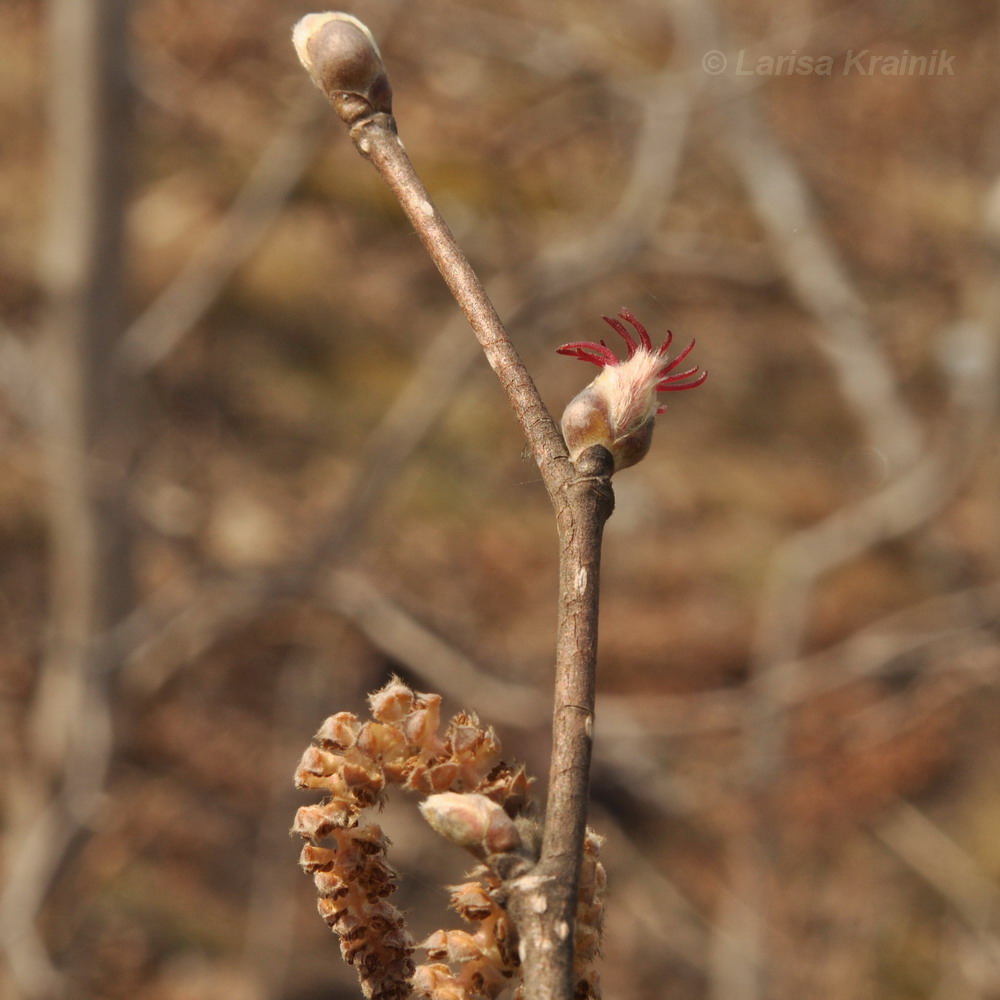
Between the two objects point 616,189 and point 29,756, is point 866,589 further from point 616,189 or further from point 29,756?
point 29,756

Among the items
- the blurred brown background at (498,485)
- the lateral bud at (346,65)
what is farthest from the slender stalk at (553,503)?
the blurred brown background at (498,485)

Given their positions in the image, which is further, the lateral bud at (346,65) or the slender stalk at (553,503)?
the lateral bud at (346,65)

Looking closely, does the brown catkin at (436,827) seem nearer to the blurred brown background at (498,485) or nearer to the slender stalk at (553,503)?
the slender stalk at (553,503)

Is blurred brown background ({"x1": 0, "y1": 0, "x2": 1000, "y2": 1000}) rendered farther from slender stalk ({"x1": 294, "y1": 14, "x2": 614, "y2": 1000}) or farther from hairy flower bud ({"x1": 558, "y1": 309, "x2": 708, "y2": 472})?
hairy flower bud ({"x1": 558, "y1": 309, "x2": 708, "y2": 472})

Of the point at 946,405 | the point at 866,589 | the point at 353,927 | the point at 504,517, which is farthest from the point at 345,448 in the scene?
the point at 353,927

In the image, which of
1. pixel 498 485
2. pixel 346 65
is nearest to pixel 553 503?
pixel 346 65

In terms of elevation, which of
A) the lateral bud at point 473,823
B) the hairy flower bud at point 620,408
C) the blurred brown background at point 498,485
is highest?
the blurred brown background at point 498,485
